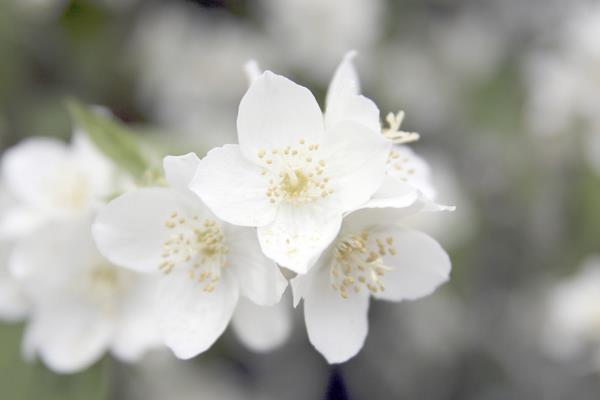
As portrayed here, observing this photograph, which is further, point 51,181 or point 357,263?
point 51,181

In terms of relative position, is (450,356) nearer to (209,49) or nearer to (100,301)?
(209,49)

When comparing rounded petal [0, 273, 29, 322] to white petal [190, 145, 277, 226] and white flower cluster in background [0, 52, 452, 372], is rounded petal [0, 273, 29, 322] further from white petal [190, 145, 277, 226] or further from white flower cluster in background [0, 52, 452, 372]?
white petal [190, 145, 277, 226]

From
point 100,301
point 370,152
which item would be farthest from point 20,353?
point 370,152

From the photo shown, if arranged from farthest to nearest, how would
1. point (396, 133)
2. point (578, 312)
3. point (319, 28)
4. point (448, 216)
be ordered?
point (319, 28), point (448, 216), point (578, 312), point (396, 133)

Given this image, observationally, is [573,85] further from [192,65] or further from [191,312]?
[191,312]

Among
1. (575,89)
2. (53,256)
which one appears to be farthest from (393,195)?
(575,89)

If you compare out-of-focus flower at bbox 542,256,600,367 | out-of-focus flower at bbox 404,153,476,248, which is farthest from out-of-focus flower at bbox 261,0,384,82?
out-of-focus flower at bbox 542,256,600,367

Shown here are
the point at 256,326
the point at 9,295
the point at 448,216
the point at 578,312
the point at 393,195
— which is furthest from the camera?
the point at 448,216

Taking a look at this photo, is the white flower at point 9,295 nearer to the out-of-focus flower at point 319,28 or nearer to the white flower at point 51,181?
the white flower at point 51,181
